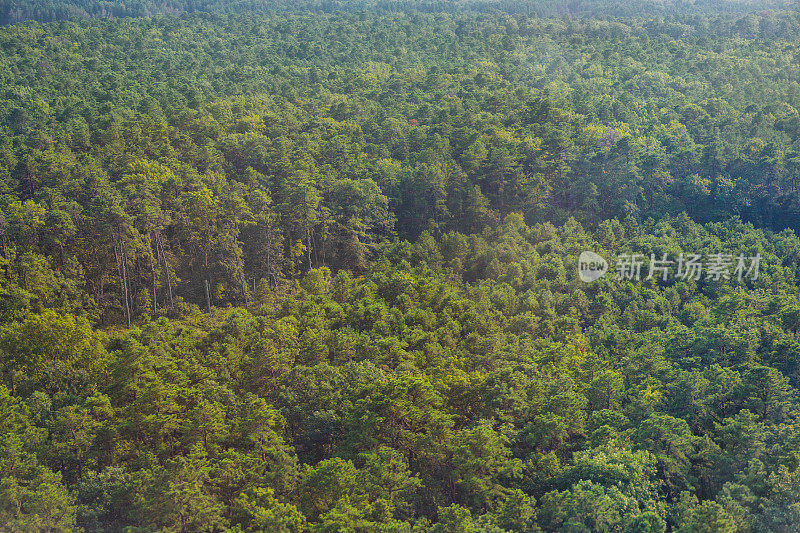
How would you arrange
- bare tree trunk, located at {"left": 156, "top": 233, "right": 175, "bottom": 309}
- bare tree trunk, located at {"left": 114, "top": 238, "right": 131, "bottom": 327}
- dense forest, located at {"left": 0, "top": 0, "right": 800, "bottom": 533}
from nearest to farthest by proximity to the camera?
dense forest, located at {"left": 0, "top": 0, "right": 800, "bottom": 533}, bare tree trunk, located at {"left": 114, "top": 238, "right": 131, "bottom": 327}, bare tree trunk, located at {"left": 156, "top": 233, "right": 175, "bottom": 309}

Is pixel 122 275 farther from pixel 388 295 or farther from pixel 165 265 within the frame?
pixel 388 295

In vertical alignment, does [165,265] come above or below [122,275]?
above

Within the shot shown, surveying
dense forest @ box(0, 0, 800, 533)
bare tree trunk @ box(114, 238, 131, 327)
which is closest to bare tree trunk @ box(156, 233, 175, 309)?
dense forest @ box(0, 0, 800, 533)

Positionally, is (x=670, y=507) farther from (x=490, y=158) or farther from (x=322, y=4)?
(x=322, y=4)

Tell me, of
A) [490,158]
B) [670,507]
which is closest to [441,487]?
[670,507]

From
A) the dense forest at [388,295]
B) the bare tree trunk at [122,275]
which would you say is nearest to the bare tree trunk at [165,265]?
the dense forest at [388,295]

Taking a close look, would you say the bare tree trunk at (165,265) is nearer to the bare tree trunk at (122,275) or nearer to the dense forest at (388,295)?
the dense forest at (388,295)

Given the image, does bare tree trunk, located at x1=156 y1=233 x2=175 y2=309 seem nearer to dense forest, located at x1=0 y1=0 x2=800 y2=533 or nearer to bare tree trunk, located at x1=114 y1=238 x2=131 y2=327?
dense forest, located at x1=0 y1=0 x2=800 y2=533

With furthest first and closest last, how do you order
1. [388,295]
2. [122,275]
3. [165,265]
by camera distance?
[165,265]
[122,275]
[388,295]

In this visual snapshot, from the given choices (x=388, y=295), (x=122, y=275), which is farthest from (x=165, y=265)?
(x=388, y=295)
